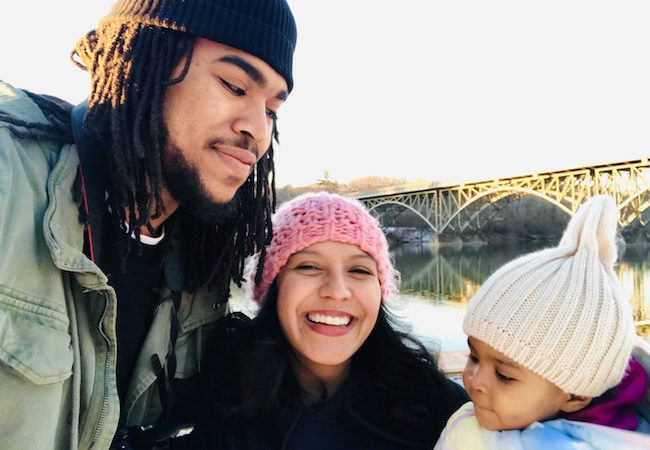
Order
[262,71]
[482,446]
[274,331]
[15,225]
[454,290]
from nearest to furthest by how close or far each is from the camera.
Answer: [15,225], [482,446], [262,71], [274,331], [454,290]

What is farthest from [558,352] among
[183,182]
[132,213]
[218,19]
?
Result: [218,19]

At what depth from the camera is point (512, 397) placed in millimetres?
1525

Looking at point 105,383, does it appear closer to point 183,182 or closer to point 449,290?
point 183,182

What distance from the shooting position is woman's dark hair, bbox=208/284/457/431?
1819 mm

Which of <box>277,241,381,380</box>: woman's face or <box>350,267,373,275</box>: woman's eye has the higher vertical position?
<box>350,267,373,275</box>: woman's eye

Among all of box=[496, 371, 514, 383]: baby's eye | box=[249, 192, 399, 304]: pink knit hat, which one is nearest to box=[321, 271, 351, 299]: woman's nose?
box=[249, 192, 399, 304]: pink knit hat

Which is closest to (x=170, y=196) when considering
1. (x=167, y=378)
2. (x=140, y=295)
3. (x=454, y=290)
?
(x=140, y=295)

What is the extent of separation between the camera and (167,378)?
6.16 feet

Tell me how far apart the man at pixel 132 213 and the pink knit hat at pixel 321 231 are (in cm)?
13

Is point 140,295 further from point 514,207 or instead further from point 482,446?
point 514,207

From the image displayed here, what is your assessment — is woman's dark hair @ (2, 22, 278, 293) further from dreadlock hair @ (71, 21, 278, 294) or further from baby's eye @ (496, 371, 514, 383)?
baby's eye @ (496, 371, 514, 383)

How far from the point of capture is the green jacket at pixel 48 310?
1.17m

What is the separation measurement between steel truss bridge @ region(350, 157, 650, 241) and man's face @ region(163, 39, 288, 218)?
67.4 feet

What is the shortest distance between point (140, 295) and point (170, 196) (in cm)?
41
